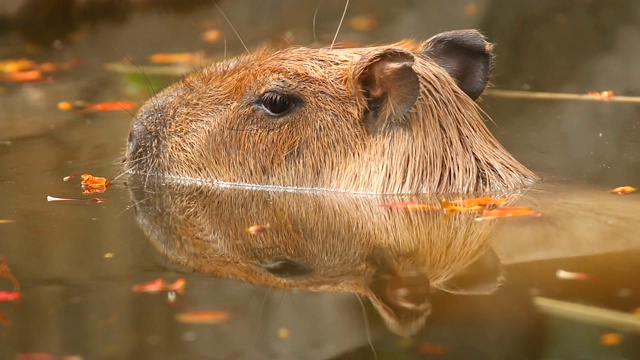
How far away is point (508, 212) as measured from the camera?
480cm

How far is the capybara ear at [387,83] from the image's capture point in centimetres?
494

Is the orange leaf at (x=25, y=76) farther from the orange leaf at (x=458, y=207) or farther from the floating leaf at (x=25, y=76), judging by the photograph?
the orange leaf at (x=458, y=207)

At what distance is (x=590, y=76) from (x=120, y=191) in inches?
164

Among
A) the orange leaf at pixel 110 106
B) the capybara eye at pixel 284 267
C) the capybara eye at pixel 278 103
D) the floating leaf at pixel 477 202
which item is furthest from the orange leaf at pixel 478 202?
the orange leaf at pixel 110 106

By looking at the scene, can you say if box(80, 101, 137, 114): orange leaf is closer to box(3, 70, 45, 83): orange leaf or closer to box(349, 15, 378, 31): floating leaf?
box(3, 70, 45, 83): orange leaf

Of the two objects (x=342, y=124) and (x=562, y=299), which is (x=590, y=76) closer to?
(x=342, y=124)

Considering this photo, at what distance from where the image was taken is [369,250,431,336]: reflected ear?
11.2 feet

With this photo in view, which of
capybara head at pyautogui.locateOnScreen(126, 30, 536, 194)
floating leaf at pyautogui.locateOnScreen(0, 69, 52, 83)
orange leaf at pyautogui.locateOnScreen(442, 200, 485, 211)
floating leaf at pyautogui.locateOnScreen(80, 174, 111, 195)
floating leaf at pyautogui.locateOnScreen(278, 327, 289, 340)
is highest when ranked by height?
floating leaf at pyautogui.locateOnScreen(0, 69, 52, 83)

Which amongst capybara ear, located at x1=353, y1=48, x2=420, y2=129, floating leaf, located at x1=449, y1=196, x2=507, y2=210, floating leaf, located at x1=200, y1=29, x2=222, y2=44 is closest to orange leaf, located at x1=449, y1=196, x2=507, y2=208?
floating leaf, located at x1=449, y1=196, x2=507, y2=210

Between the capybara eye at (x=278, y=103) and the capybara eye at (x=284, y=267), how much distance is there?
1.38 m

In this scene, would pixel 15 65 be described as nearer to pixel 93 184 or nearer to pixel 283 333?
pixel 93 184

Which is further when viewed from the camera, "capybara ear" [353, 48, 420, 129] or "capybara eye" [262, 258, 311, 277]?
"capybara ear" [353, 48, 420, 129]

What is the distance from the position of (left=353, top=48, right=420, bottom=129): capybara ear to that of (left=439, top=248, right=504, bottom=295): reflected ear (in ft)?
3.44

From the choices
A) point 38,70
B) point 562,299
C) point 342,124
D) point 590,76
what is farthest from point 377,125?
point 38,70
